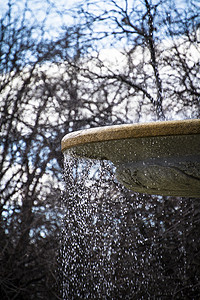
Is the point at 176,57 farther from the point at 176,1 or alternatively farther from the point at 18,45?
the point at 18,45

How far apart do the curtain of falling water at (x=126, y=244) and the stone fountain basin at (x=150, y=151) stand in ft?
5.65

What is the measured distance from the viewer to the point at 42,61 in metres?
4.61

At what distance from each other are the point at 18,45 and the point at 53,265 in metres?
2.38

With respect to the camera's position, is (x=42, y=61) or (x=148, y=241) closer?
(x=148, y=241)

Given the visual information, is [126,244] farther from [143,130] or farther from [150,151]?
[143,130]

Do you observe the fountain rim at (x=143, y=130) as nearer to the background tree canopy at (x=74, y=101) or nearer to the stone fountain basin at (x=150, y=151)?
the stone fountain basin at (x=150, y=151)

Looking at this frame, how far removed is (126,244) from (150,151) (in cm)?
228

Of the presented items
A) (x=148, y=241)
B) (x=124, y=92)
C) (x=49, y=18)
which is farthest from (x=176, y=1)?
(x=148, y=241)

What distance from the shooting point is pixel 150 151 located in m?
1.85

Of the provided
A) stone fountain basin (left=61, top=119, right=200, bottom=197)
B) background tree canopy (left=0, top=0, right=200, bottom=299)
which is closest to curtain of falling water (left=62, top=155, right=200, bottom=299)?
background tree canopy (left=0, top=0, right=200, bottom=299)

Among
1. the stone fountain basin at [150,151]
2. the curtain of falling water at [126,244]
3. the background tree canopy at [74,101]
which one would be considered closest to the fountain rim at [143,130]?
the stone fountain basin at [150,151]

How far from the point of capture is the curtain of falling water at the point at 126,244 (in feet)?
12.5

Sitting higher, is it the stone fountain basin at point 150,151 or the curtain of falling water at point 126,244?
the stone fountain basin at point 150,151

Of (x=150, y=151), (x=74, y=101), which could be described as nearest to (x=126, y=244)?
(x=74, y=101)
